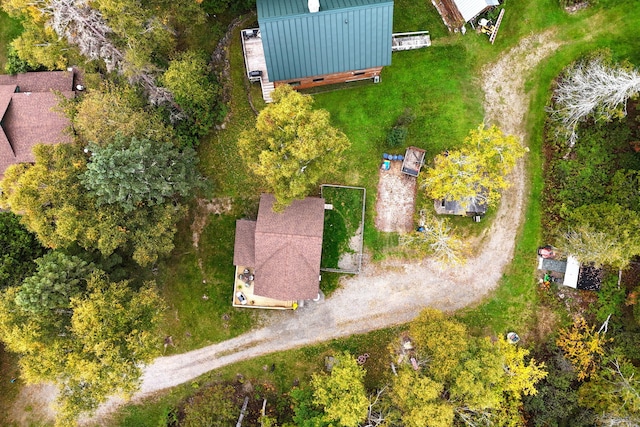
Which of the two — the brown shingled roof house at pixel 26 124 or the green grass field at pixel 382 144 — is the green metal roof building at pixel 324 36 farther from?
the brown shingled roof house at pixel 26 124

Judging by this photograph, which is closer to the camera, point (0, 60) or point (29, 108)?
point (29, 108)

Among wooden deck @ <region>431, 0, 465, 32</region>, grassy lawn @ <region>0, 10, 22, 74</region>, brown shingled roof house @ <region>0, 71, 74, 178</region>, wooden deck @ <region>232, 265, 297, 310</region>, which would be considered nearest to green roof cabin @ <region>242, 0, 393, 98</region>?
wooden deck @ <region>431, 0, 465, 32</region>

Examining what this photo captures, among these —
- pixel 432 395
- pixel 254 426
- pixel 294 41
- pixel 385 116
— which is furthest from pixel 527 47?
pixel 254 426

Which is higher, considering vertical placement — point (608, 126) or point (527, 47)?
point (527, 47)

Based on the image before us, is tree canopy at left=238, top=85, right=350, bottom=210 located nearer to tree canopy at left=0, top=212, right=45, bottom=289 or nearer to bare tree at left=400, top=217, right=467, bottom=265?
bare tree at left=400, top=217, right=467, bottom=265

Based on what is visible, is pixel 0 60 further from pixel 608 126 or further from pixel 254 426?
pixel 608 126

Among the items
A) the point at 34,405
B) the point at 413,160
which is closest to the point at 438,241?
the point at 413,160

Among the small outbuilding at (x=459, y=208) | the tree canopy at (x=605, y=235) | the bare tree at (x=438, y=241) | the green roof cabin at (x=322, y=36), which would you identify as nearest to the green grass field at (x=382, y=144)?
the small outbuilding at (x=459, y=208)
